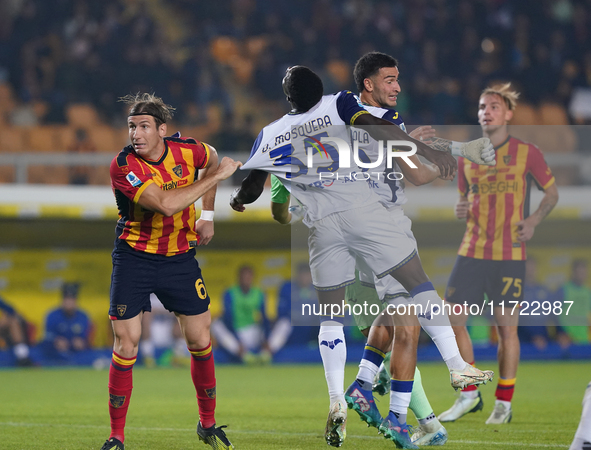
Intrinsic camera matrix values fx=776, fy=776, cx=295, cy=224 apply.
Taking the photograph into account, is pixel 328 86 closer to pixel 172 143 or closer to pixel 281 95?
pixel 281 95

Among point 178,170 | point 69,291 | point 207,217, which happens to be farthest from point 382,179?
point 69,291

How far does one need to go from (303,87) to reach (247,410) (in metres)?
3.28

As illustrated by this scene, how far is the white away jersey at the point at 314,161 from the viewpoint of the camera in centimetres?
494

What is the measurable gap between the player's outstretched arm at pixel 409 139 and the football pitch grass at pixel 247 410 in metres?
1.75

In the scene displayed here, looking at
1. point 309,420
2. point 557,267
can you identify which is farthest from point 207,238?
point 557,267

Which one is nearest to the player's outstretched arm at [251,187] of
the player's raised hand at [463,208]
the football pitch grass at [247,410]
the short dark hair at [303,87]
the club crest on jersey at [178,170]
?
the club crest on jersey at [178,170]

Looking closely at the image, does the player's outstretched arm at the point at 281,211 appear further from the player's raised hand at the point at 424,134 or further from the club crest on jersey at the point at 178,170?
the player's raised hand at the point at 424,134

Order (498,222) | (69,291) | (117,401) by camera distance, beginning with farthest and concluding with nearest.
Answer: (69,291) → (498,222) → (117,401)

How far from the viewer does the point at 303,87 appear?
195 inches

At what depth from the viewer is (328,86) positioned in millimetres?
15125

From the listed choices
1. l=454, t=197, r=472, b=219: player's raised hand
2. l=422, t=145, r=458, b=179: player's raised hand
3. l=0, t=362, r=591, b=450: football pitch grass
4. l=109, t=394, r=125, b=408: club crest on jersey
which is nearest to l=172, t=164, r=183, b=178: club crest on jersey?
l=109, t=394, r=125, b=408: club crest on jersey

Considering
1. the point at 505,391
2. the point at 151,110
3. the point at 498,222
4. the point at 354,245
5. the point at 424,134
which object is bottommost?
the point at 505,391

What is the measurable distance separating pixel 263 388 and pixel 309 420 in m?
2.60

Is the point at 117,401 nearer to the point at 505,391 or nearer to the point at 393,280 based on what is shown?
the point at 393,280
